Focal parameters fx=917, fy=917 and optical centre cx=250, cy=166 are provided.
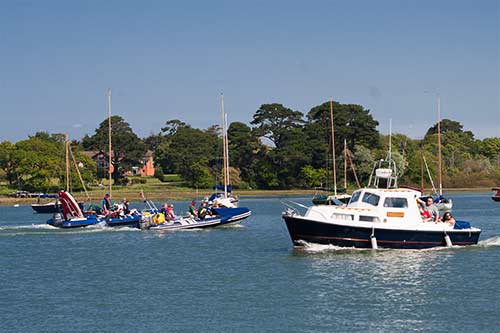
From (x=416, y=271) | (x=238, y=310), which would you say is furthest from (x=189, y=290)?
(x=416, y=271)

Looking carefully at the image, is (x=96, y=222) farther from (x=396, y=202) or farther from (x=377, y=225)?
(x=396, y=202)

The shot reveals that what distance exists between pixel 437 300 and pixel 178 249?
2006cm

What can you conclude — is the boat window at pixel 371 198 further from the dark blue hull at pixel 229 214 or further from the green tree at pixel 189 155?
the green tree at pixel 189 155

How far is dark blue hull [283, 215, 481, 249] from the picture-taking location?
40.6 metres

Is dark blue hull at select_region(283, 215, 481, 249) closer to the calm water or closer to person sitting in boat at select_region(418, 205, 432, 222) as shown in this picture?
the calm water

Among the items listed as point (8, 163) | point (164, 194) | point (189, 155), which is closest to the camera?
point (164, 194)

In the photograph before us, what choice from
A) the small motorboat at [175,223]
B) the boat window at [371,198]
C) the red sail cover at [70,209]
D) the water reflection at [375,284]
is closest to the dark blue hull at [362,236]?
the water reflection at [375,284]

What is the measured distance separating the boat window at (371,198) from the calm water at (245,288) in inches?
97.0

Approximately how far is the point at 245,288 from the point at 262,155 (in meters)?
112

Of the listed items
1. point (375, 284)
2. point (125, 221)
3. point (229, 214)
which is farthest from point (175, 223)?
point (375, 284)

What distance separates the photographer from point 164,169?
149125 mm

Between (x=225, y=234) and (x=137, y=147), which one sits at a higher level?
(x=137, y=147)

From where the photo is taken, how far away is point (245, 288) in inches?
1291

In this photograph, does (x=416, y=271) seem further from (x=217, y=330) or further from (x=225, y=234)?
(x=225, y=234)
